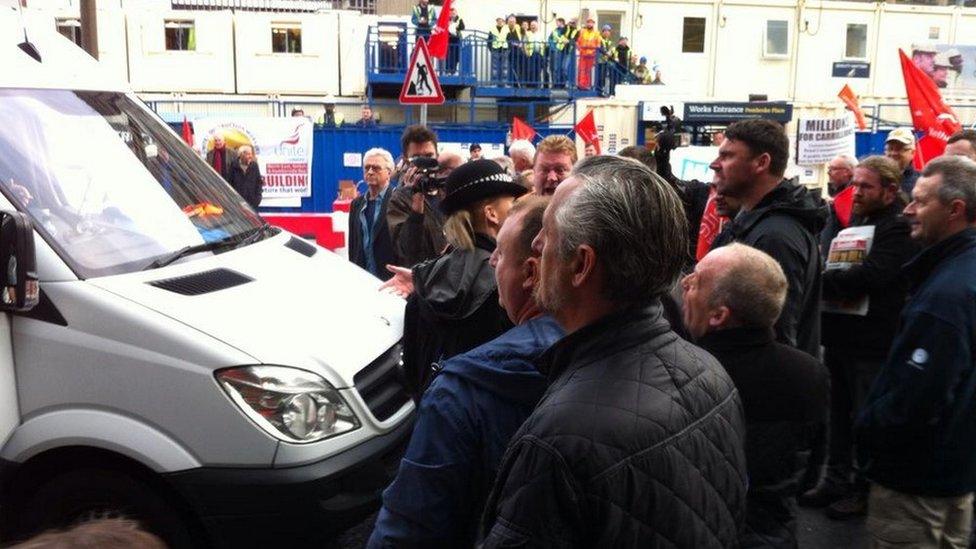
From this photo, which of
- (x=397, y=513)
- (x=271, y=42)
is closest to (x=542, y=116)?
(x=271, y=42)

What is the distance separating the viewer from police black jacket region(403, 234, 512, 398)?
10.2ft

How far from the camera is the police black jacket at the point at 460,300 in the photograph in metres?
3.10

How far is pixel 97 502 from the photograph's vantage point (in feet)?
10.7

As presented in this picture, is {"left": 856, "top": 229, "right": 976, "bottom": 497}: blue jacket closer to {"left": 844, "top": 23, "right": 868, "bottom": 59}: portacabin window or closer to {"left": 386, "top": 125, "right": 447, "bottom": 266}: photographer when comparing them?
{"left": 386, "top": 125, "right": 447, "bottom": 266}: photographer

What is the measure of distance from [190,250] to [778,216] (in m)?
2.52

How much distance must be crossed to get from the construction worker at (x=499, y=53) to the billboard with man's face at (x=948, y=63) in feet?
68.6

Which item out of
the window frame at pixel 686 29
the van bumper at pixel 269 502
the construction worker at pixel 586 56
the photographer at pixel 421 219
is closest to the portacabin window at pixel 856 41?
the window frame at pixel 686 29

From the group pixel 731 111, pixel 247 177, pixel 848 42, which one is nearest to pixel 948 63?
pixel 848 42

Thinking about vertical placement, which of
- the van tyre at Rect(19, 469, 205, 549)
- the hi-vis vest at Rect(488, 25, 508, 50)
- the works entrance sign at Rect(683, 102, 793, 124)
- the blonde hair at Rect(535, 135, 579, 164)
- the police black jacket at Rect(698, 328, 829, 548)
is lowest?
the van tyre at Rect(19, 469, 205, 549)

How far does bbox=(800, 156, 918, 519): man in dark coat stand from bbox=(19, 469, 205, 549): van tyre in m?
3.47

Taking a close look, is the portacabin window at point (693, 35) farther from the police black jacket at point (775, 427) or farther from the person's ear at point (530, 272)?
the person's ear at point (530, 272)

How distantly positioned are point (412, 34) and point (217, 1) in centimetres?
1179

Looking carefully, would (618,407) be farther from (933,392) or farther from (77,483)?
(77,483)

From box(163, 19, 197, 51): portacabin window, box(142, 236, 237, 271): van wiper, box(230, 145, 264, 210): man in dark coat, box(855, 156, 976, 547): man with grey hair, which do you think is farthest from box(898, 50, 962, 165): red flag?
box(163, 19, 197, 51): portacabin window
